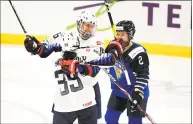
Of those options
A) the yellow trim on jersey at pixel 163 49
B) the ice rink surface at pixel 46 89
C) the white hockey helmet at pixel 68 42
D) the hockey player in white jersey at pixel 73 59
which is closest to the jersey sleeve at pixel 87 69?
the hockey player in white jersey at pixel 73 59

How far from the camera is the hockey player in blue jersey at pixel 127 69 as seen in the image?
7.63 feet

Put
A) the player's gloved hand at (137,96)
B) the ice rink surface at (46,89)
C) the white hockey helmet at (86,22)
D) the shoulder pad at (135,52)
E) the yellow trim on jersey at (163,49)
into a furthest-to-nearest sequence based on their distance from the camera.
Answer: the yellow trim on jersey at (163,49) < the ice rink surface at (46,89) < the shoulder pad at (135,52) < the player's gloved hand at (137,96) < the white hockey helmet at (86,22)

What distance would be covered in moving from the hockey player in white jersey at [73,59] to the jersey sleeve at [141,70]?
0.25 m

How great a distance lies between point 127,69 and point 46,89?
1495 mm

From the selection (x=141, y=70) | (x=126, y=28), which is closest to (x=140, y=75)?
(x=141, y=70)

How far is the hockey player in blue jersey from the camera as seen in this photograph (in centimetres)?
232

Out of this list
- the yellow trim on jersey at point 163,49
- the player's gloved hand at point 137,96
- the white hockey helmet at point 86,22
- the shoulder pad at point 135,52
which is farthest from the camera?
the yellow trim on jersey at point 163,49

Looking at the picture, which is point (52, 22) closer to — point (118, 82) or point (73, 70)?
point (118, 82)

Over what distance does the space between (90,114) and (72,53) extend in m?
0.38

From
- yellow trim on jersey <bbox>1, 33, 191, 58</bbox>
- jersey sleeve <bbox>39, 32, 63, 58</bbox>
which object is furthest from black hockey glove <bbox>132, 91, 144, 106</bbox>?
yellow trim on jersey <bbox>1, 33, 191, 58</bbox>

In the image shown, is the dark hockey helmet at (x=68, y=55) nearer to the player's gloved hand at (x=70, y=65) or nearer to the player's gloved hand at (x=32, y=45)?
the player's gloved hand at (x=70, y=65)

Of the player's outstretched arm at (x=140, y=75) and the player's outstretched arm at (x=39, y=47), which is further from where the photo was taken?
the player's outstretched arm at (x=140, y=75)

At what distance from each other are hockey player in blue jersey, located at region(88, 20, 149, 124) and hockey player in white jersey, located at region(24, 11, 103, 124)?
3.2 inches

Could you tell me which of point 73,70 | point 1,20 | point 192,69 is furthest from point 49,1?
point 73,70
